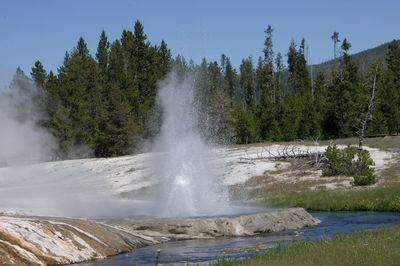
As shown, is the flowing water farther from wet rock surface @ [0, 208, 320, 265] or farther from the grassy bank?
the grassy bank

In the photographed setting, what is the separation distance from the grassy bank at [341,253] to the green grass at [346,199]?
40.6 feet

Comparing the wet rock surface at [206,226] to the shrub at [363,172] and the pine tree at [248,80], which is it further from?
the pine tree at [248,80]

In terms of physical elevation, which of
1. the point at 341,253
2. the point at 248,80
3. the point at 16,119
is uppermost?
the point at 248,80

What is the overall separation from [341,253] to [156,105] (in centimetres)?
7003

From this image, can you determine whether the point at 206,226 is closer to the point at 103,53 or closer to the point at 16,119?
the point at 16,119

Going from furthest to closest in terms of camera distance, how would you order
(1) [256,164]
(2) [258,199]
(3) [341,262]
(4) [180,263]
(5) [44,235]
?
(1) [256,164]
(2) [258,199]
(5) [44,235]
(4) [180,263]
(3) [341,262]

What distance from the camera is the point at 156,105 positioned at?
262ft

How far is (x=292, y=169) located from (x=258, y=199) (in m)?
7.98

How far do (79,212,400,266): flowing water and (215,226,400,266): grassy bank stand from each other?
4.47ft

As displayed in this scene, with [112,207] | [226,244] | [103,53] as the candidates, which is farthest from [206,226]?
[103,53]

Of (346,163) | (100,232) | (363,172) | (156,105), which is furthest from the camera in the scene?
(156,105)

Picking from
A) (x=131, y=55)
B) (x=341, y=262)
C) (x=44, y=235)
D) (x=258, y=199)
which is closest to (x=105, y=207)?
(x=258, y=199)

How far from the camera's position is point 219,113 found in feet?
234

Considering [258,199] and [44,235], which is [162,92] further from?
[44,235]
